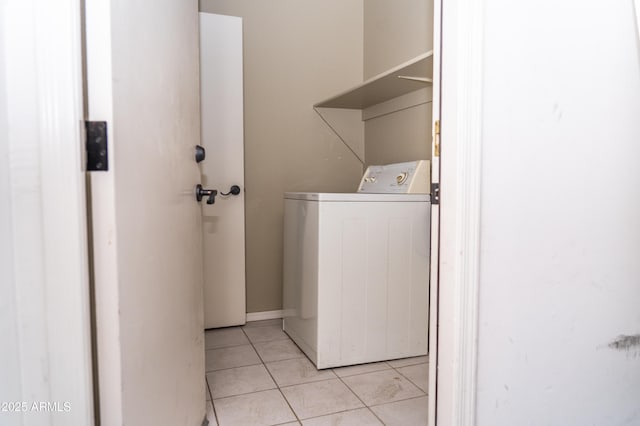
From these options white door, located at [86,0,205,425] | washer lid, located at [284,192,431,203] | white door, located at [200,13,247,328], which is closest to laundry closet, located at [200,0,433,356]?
white door, located at [200,13,247,328]

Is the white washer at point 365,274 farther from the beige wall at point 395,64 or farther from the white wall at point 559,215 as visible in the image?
the white wall at point 559,215

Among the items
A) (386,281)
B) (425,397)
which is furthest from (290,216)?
(425,397)

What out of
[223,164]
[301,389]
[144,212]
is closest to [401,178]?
[223,164]

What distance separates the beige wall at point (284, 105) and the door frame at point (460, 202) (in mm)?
1846

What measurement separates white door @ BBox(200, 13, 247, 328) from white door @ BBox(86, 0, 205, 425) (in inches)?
49.1

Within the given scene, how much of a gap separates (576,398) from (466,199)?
0.77 m

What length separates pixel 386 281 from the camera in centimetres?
207

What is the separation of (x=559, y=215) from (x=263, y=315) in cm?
208

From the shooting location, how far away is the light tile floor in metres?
1.57

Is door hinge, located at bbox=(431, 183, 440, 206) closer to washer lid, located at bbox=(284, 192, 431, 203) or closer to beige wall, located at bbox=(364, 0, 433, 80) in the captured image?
washer lid, located at bbox=(284, 192, 431, 203)

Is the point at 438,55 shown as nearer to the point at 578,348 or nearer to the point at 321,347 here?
the point at 578,348

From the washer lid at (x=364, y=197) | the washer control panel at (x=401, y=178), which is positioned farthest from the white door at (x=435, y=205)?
the washer control panel at (x=401, y=178)

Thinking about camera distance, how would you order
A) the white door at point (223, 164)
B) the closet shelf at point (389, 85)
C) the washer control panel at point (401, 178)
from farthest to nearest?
the white door at point (223, 164), the washer control panel at point (401, 178), the closet shelf at point (389, 85)

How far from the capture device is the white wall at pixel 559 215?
3.45ft
